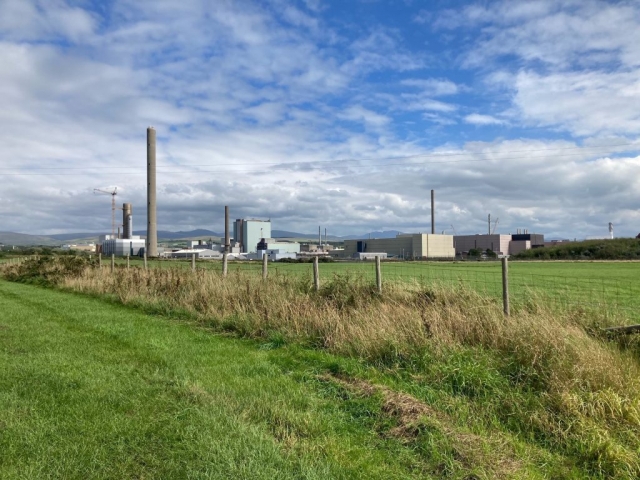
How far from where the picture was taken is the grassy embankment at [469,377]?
4.78 meters

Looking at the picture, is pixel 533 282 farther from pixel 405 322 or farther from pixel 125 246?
pixel 125 246

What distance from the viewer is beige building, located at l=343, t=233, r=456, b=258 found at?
422 ft

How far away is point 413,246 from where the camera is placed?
13025cm

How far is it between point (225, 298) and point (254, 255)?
12500 centimetres

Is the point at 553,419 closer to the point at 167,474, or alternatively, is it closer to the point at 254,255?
the point at 167,474

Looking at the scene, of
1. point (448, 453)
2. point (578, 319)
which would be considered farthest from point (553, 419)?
point (578, 319)

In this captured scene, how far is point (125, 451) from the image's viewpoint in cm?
487

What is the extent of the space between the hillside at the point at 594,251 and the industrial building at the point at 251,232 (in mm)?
91455

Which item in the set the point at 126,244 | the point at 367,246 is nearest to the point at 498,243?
the point at 367,246

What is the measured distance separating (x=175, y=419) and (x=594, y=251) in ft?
342

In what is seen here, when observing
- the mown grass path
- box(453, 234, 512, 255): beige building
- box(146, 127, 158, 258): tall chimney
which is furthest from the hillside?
the mown grass path

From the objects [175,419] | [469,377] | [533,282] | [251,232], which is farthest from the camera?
[251,232]

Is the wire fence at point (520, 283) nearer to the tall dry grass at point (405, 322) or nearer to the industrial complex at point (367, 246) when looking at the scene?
the tall dry grass at point (405, 322)

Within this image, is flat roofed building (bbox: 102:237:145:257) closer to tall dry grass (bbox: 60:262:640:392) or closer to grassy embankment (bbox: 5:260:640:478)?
tall dry grass (bbox: 60:262:640:392)
